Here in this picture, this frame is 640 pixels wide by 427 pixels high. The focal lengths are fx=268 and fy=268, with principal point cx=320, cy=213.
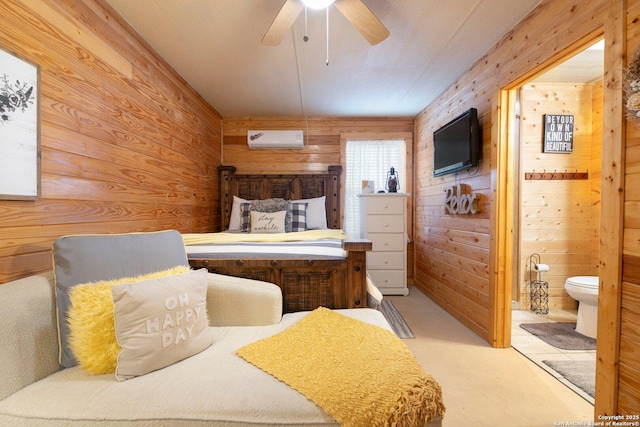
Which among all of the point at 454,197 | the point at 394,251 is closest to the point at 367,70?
the point at 454,197

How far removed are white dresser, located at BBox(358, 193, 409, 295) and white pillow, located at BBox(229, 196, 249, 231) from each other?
5.05 ft

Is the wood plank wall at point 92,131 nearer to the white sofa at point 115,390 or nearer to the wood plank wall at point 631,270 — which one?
the white sofa at point 115,390

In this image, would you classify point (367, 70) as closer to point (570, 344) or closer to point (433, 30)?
point (433, 30)

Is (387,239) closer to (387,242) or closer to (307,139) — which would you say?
(387,242)

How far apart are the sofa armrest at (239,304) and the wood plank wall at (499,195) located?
159 centimetres

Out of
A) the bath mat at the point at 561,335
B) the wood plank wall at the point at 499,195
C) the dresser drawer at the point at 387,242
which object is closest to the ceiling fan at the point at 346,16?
the wood plank wall at the point at 499,195

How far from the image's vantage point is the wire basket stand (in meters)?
2.77

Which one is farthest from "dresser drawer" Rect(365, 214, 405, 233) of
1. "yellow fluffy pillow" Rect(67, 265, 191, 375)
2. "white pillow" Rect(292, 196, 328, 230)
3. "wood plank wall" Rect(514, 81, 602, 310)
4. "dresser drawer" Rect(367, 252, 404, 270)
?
"yellow fluffy pillow" Rect(67, 265, 191, 375)

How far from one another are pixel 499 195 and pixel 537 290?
4.99 feet

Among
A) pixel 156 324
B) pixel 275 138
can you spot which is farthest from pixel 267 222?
pixel 156 324

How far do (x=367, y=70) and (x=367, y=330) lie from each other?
2.24 meters

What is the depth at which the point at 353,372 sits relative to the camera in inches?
35.4

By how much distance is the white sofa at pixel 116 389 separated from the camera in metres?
0.76

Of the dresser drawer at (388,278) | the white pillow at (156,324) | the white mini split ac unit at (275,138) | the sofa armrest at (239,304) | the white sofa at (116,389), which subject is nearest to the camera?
the white sofa at (116,389)
